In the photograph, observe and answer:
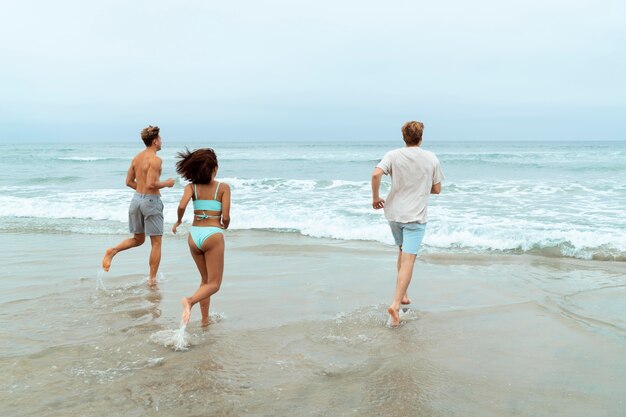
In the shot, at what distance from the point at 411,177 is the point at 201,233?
202 cm

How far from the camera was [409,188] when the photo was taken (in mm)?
4961

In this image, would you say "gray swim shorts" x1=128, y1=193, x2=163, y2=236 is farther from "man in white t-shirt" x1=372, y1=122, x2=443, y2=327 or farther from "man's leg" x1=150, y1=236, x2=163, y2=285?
"man in white t-shirt" x1=372, y1=122, x2=443, y2=327

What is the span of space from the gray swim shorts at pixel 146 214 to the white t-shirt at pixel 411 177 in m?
2.88

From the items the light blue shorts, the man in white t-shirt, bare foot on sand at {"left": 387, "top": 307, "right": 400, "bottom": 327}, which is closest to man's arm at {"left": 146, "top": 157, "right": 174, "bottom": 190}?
the man in white t-shirt

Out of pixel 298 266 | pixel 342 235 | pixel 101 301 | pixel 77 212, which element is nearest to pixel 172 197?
pixel 77 212

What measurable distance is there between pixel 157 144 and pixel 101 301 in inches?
73.4

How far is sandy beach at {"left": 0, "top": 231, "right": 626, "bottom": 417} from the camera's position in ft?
10.7

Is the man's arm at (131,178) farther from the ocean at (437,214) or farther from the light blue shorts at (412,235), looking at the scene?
the ocean at (437,214)

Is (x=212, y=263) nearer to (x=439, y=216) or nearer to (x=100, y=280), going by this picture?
(x=100, y=280)

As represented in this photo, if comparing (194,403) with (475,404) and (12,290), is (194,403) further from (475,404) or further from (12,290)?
(12,290)

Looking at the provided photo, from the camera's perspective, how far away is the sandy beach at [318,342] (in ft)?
10.7

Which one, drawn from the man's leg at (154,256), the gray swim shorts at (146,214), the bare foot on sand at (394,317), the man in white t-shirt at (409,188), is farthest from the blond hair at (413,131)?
the man's leg at (154,256)

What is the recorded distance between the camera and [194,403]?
10.5 ft

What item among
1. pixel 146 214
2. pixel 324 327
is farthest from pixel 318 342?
pixel 146 214
